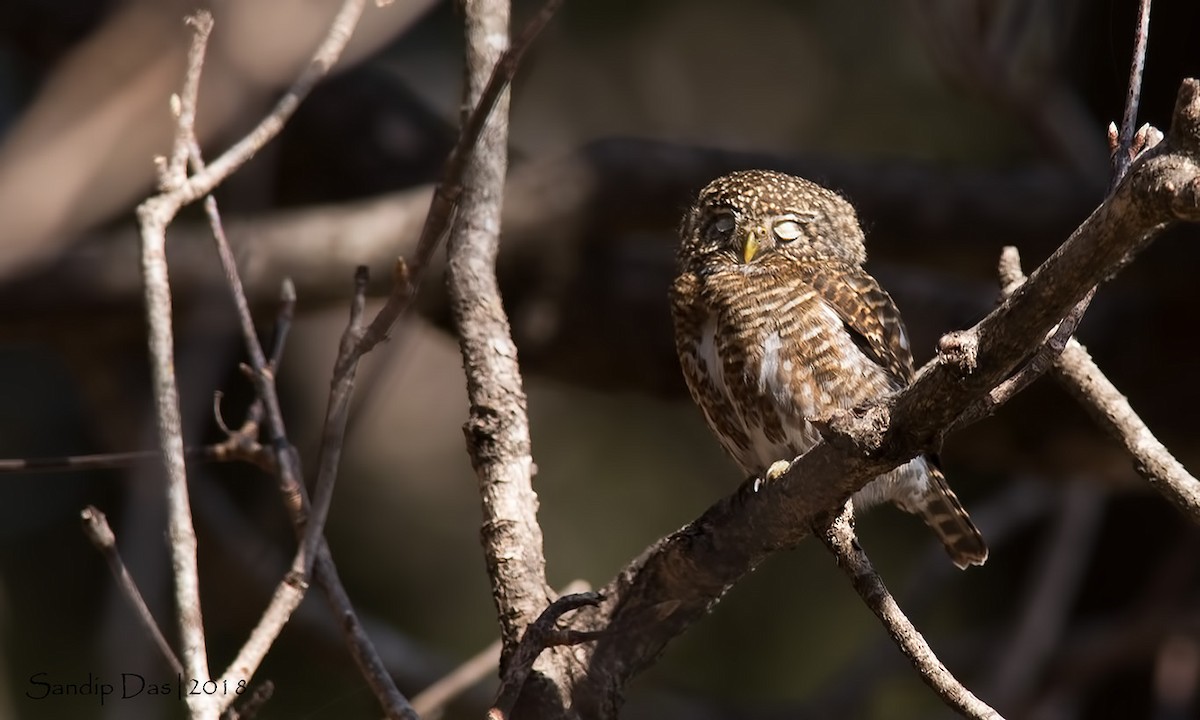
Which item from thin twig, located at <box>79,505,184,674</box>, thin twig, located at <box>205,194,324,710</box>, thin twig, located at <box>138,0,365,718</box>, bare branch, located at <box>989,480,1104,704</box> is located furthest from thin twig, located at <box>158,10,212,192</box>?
bare branch, located at <box>989,480,1104,704</box>

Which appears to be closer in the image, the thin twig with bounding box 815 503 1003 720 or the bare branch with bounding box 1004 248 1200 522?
the thin twig with bounding box 815 503 1003 720

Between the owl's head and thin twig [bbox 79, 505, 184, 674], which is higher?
the owl's head

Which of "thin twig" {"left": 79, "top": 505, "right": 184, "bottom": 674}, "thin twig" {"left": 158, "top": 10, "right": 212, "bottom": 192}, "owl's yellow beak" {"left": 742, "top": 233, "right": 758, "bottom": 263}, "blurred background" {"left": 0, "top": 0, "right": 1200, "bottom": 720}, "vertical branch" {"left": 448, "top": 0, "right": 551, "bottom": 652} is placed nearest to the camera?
"thin twig" {"left": 79, "top": 505, "right": 184, "bottom": 674}

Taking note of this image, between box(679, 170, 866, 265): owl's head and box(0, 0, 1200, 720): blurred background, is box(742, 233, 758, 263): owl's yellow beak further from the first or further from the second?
box(0, 0, 1200, 720): blurred background

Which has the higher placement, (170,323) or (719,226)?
(719,226)

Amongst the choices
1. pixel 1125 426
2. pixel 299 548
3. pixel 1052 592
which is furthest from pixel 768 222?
pixel 1052 592

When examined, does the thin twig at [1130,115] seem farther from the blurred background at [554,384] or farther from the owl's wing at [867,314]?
the blurred background at [554,384]

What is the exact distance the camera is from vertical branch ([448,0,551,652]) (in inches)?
102

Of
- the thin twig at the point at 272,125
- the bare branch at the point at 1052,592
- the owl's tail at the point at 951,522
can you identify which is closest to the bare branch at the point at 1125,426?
the owl's tail at the point at 951,522

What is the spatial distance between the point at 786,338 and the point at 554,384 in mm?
2997

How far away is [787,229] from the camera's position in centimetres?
362

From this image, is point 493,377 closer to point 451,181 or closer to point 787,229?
point 451,181

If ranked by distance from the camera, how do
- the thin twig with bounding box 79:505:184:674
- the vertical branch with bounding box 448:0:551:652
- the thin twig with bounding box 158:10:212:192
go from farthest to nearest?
the vertical branch with bounding box 448:0:551:652
the thin twig with bounding box 158:10:212:192
the thin twig with bounding box 79:505:184:674

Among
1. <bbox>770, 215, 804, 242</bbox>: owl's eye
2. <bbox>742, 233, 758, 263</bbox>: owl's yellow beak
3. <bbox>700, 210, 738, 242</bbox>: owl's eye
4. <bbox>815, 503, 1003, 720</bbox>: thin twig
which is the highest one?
<bbox>700, 210, 738, 242</bbox>: owl's eye
